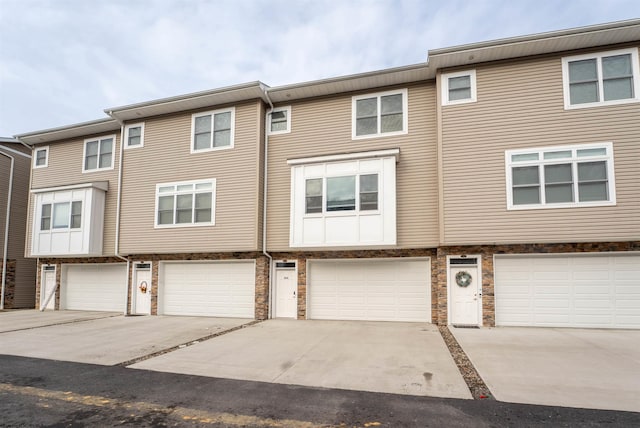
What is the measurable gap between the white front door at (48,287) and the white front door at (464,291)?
1630 cm

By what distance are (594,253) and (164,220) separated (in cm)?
1361

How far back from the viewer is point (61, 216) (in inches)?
603

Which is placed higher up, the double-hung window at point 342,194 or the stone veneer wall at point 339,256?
the double-hung window at point 342,194

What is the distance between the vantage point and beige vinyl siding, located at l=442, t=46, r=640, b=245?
9.62 metres

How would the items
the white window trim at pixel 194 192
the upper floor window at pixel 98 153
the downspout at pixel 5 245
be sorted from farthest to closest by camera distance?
the downspout at pixel 5 245
the upper floor window at pixel 98 153
the white window trim at pixel 194 192

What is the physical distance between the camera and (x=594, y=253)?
396 inches

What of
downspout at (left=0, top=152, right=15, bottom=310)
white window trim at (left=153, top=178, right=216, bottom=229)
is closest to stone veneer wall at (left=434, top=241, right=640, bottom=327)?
white window trim at (left=153, top=178, right=216, bottom=229)

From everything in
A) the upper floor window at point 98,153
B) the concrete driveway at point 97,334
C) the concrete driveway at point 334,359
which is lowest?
the concrete driveway at point 97,334

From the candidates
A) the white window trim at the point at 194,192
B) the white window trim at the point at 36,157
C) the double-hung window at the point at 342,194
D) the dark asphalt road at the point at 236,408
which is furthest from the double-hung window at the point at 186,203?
the dark asphalt road at the point at 236,408

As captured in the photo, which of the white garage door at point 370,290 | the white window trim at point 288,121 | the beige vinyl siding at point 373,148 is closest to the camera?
the beige vinyl siding at point 373,148

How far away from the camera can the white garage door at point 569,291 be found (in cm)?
993

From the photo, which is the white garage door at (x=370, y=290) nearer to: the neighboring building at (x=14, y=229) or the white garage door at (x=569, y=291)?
the white garage door at (x=569, y=291)

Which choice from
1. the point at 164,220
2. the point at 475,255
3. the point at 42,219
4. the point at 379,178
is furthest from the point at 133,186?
the point at 475,255

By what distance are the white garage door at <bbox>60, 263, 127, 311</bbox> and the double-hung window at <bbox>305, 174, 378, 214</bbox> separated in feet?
28.8
